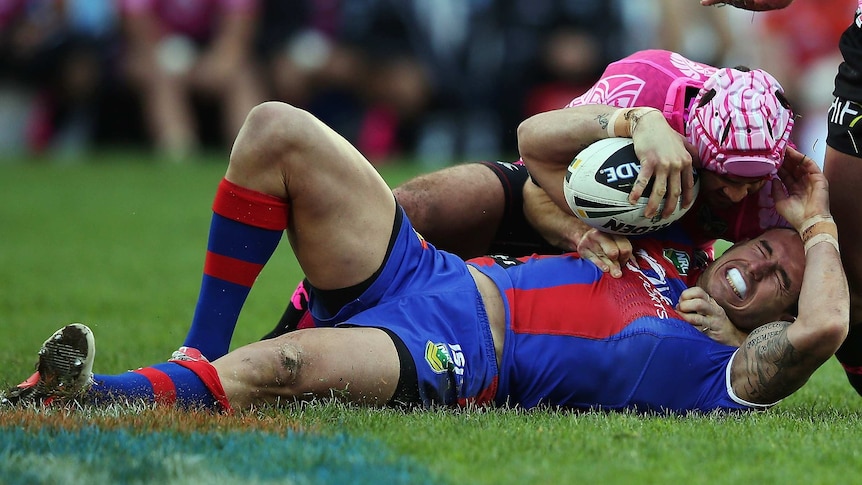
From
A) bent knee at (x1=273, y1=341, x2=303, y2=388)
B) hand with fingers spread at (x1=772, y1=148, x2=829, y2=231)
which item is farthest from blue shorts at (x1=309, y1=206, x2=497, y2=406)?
hand with fingers spread at (x1=772, y1=148, x2=829, y2=231)

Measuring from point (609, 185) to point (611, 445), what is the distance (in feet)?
3.64

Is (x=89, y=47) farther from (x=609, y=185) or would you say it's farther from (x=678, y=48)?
(x=609, y=185)

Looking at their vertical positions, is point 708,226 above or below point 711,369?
above

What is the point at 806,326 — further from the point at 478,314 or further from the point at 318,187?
the point at 318,187

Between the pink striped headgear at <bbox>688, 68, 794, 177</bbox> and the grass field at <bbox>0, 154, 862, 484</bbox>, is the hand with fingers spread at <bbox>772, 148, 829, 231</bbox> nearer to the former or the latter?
the pink striped headgear at <bbox>688, 68, 794, 177</bbox>

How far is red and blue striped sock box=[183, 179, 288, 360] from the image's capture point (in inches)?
178

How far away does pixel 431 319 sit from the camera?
4594 millimetres

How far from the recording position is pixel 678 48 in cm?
1434

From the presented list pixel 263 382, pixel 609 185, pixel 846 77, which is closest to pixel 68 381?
pixel 263 382

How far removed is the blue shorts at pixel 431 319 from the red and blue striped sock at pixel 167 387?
0.60 m

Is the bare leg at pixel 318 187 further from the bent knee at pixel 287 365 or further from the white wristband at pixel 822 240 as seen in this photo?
the white wristband at pixel 822 240

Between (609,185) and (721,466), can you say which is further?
(609,185)

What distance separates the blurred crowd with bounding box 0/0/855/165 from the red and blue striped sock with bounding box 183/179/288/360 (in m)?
10.3

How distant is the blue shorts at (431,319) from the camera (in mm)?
4457
